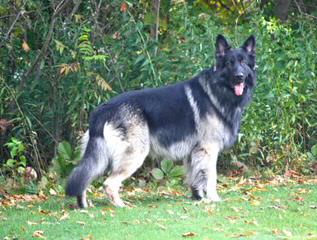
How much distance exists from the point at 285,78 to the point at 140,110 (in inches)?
162

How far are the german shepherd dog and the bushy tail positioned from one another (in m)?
0.11

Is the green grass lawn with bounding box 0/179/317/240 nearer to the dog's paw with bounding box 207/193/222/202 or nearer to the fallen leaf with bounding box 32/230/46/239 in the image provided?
the fallen leaf with bounding box 32/230/46/239

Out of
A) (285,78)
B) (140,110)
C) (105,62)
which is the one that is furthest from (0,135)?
(285,78)

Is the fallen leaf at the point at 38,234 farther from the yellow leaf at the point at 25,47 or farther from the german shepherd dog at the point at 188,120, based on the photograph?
the yellow leaf at the point at 25,47

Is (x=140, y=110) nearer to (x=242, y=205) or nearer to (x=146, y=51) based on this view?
(x=242, y=205)

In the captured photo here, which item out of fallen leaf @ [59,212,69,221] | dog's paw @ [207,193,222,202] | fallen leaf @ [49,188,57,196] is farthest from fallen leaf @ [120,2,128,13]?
fallen leaf @ [59,212,69,221]

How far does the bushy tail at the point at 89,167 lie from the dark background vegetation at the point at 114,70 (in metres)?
2.31

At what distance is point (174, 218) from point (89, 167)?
1550 millimetres

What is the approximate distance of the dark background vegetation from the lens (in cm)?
1239

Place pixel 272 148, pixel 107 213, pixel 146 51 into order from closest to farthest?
pixel 107 213
pixel 146 51
pixel 272 148

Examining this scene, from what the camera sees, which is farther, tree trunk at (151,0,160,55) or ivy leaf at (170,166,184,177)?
tree trunk at (151,0,160,55)

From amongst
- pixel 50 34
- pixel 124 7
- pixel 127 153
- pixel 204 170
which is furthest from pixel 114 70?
pixel 204 170

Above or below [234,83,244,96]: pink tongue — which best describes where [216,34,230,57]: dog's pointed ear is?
above

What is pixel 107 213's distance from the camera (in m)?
9.01
